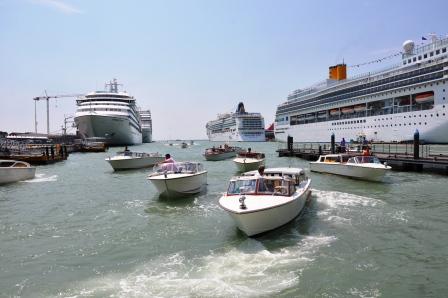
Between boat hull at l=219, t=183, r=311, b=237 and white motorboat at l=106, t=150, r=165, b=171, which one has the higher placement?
white motorboat at l=106, t=150, r=165, b=171

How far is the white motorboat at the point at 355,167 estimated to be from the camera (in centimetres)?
2375

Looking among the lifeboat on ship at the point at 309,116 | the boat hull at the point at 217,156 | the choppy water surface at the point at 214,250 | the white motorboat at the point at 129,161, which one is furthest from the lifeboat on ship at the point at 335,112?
the choppy water surface at the point at 214,250

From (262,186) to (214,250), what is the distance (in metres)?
3.14

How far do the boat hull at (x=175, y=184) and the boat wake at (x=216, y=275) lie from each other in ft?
26.7

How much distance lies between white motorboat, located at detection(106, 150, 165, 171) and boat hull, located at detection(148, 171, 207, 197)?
53.2 ft

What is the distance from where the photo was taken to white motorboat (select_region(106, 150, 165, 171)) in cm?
3403

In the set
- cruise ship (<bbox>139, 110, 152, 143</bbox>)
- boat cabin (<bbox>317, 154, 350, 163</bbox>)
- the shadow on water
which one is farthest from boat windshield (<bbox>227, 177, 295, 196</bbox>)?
cruise ship (<bbox>139, 110, 152, 143</bbox>)

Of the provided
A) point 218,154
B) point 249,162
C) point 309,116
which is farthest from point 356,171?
point 309,116

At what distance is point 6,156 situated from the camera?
38250mm

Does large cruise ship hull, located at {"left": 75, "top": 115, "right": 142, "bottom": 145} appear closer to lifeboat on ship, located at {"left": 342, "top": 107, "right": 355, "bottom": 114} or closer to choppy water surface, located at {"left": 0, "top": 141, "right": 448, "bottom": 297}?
lifeboat on ship, located at {"left": 342, "top": 107, "right": 355, "bottom": 114}

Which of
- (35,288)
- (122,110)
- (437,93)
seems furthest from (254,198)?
(122,110)

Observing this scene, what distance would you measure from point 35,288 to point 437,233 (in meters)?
11.6

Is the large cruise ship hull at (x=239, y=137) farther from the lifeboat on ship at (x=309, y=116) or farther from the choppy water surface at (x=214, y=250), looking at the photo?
the choppy water surface at (x=214, y=250)

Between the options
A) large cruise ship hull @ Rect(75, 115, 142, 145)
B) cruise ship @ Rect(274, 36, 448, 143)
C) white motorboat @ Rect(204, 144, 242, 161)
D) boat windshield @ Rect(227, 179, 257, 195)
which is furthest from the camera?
large cruise ship hull @ Rect(75, 115, 142, 145)
